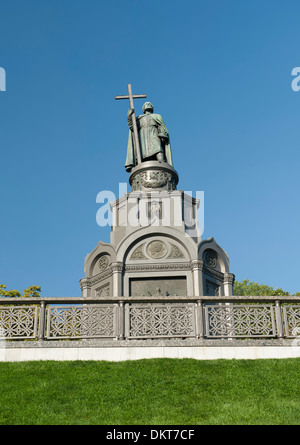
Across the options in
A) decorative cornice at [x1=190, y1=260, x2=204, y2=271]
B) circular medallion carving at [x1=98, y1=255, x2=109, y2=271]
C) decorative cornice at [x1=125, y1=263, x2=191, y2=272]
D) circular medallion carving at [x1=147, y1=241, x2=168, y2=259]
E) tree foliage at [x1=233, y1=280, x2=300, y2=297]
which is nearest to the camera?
decorative cornice at [x1=190, y1=260, x2=204, y2=271]

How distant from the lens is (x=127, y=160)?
1945cm

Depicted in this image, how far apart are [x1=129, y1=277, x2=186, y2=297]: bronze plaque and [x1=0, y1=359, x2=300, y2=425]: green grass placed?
4.70 m

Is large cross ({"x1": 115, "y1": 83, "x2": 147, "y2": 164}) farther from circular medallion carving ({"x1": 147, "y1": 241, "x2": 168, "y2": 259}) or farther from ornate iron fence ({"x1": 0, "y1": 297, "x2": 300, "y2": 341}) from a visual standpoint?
ornate iron fence ({"x1": 0, "y1": 297, "x2": 300, "y2": 341})

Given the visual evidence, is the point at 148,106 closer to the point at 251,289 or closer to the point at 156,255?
the point at 156,255

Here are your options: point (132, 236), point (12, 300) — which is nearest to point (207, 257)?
point (132, 236)

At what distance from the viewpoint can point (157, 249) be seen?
51.9 feet

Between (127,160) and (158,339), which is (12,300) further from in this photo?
(127,160)

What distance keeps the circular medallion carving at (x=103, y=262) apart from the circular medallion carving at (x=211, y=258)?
3211 mm

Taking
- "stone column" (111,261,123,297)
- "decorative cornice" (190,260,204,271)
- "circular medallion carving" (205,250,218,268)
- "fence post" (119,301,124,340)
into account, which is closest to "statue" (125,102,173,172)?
"circular medallion carving" (205,250,218,268)

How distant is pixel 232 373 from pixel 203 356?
5.02ft

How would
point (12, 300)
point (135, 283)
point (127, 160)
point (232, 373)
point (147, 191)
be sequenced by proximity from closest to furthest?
point (232, 373) → point (12, 300) → point (135, 283) → point (147, 191) → point (127, 160)

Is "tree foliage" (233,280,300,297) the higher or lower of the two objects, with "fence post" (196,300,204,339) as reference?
higher

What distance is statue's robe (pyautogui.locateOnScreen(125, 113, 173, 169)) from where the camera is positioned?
61.9ft
